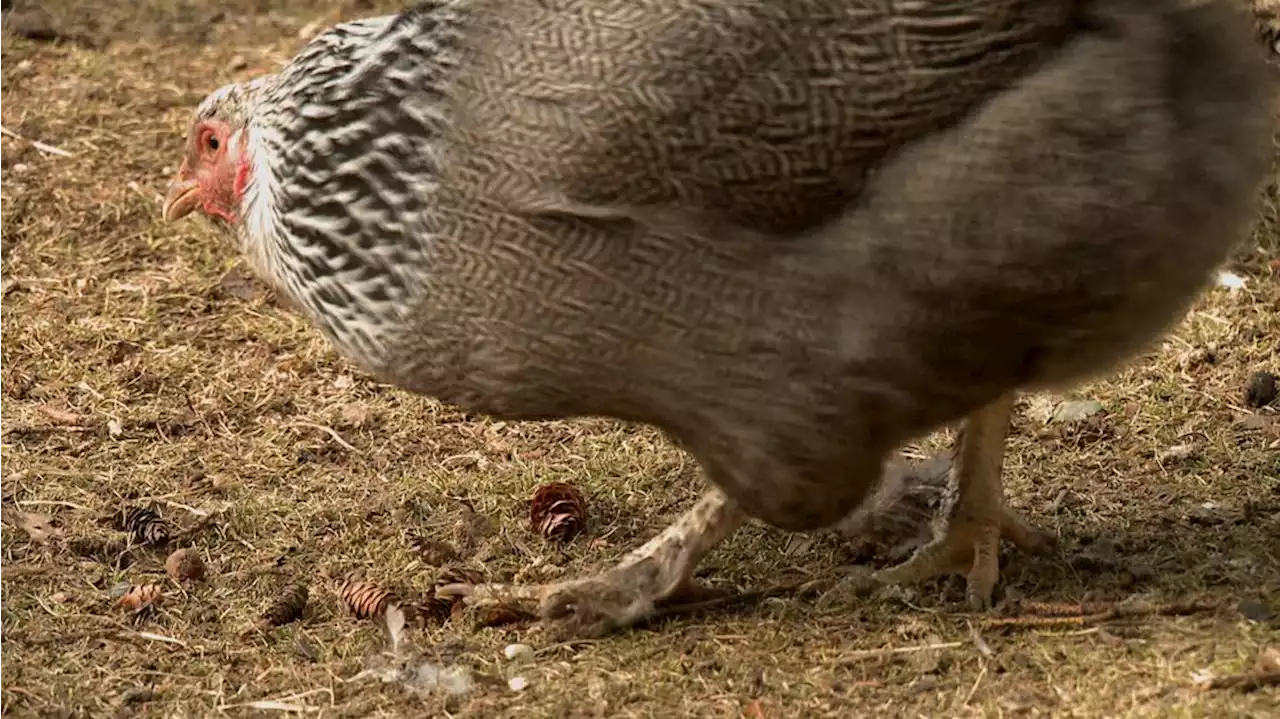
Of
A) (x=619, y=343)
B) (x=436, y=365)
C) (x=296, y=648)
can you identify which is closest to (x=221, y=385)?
(x=296, y=648)

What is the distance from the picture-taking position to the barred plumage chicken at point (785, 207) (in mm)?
2248

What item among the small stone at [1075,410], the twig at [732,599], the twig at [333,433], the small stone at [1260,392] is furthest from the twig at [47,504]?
the small stone at [1260,392]

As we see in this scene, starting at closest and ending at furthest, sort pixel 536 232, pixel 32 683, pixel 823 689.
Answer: pixel 536 232 → pixel 823 689 → pixel 32 683

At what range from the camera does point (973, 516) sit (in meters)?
2.81

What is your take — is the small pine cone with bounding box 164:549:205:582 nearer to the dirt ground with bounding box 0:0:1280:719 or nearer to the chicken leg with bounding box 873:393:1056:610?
the dirt ground with bounding box 0:0:1280:719

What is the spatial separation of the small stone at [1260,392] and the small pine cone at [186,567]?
222 centimetres

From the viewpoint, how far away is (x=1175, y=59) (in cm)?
233

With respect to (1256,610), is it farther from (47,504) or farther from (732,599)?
(47,504)

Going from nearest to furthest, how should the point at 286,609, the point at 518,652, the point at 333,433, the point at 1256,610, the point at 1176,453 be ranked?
the point at 1256,610 → the point at 518,652 → the point at 286,609 → the point at 1176,453 → the point at 333,433

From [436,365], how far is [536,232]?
280 millimetres

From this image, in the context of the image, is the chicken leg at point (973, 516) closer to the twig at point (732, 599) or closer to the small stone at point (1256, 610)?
the twig at point (732, 599)

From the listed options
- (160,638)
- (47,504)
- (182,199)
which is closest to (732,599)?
(160,638)

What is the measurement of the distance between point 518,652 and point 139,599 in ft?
2.45

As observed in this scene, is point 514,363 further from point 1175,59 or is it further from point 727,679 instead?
point 1175,59
